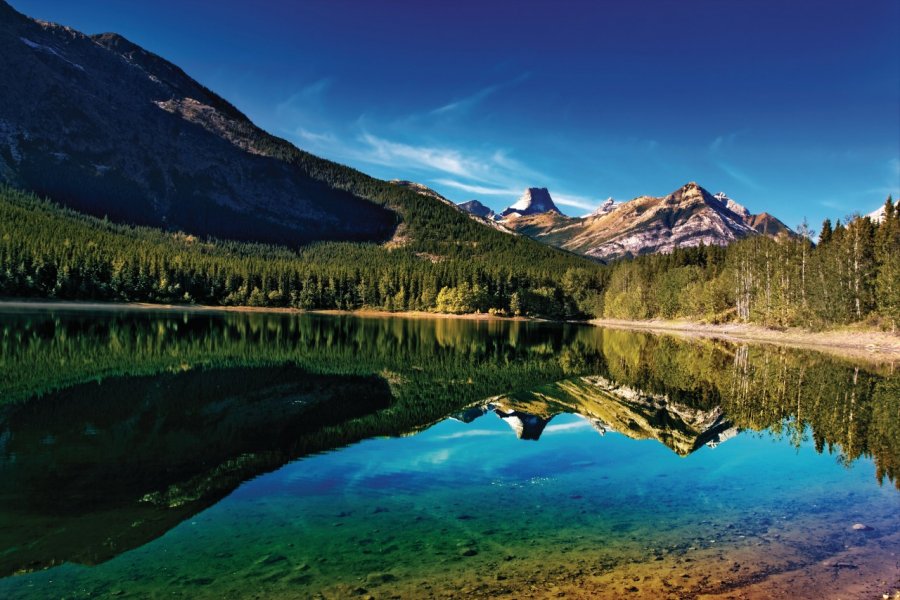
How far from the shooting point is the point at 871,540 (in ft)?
44.1

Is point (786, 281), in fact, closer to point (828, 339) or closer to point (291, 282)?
point (828, 339)

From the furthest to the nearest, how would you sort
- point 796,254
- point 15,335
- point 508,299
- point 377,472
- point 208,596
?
1. point 508,299
2. point 796,254
3. point 15,335
4. point 377,472
5. point 208,596

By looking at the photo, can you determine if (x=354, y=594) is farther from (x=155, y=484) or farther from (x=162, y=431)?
(x=162, y=431)

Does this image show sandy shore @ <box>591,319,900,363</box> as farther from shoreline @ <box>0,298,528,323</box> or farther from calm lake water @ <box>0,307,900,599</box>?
shoreline @ <box>0,298,528,323</box>

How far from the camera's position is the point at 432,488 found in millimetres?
16922

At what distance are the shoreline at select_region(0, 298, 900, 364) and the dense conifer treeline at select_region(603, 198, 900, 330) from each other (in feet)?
8.34

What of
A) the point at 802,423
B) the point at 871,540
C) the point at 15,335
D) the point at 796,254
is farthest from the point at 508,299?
the point at 871,540

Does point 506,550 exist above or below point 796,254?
below

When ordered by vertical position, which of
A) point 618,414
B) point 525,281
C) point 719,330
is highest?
point 525,281

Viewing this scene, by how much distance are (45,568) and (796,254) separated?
120 m

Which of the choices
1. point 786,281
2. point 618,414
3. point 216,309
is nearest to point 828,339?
point 786,281

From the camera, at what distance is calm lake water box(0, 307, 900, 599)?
1101 cm

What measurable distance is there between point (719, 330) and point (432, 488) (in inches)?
4540

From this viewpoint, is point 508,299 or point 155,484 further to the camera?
point 508,299
